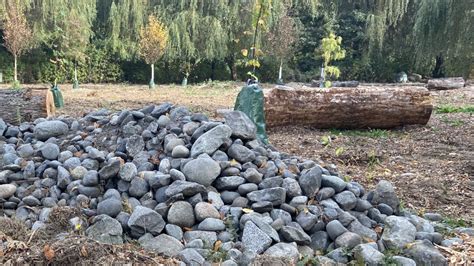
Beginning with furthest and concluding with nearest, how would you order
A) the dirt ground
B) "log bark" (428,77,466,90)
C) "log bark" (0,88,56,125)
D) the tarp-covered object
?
"log bark" (428,77,466,90)
"log bark" (0,88,56,125)
the tarp-covered object
the dirt ground

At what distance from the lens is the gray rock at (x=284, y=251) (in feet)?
7.16

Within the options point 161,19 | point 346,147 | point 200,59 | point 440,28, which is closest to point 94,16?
point 161,19

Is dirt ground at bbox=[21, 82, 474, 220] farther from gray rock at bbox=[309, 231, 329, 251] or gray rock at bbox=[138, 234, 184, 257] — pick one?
gray rock at bbox=[138, 234, 184, 257]

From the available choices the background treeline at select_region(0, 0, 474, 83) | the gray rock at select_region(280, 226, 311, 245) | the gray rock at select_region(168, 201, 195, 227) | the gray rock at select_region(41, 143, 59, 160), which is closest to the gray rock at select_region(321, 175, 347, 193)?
the gray rock at select_region(280, 226, 311, 245)

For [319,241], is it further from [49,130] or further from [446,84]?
[446,84]

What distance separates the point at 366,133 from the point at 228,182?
3.36m

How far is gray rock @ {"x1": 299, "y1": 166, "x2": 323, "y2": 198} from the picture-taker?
2.64 m

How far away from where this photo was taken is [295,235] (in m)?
2.32

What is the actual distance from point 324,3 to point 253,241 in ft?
58.2

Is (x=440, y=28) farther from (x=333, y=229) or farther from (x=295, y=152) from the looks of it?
(x=333, y=229)

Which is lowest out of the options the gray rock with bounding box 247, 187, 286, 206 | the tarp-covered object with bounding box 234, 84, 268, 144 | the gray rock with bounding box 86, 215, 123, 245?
the gray rock with bounding box 86, 215, 123, 245

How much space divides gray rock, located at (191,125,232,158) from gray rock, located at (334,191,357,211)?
2.47 ft

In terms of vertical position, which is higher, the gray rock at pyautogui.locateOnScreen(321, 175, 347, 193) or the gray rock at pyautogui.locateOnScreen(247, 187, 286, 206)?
the gray rock at pyautogui.locateOnScreen(321, 175, 347, 193)

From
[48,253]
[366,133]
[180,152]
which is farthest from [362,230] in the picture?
[366,133]
